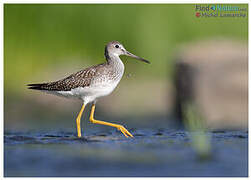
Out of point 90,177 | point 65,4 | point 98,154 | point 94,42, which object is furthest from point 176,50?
point 90,177

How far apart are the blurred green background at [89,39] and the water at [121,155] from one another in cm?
438

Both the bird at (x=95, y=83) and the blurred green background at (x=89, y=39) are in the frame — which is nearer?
the bird at (x=95, y=83)

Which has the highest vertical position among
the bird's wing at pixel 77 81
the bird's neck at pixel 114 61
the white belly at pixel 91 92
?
the bird's neck at pixel 114 61

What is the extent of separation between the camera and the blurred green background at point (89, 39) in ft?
44.0

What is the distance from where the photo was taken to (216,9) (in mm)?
12352

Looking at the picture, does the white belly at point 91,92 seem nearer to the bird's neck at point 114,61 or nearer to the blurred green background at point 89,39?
the bird's neck at point 114,61

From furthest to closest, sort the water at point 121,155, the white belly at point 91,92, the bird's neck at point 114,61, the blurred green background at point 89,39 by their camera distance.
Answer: the blurred green background at point 89,39 < the bird's neck at point 114,61 < the white belly at point 91,92 < the water at point 121,155

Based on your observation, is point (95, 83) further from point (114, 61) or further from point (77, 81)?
point (114, 61)

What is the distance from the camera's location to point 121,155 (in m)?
Result: 7.25

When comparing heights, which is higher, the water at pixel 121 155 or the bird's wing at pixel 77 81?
the bird's wing at pixel 77 81

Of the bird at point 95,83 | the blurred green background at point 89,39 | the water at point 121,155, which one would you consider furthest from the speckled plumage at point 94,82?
the blurred green background at point 89,39

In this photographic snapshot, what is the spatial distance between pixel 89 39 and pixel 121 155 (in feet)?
22.3

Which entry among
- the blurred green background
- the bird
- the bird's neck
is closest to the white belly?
the bird

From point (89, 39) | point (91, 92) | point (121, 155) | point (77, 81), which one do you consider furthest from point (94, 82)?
point (89, 39)
